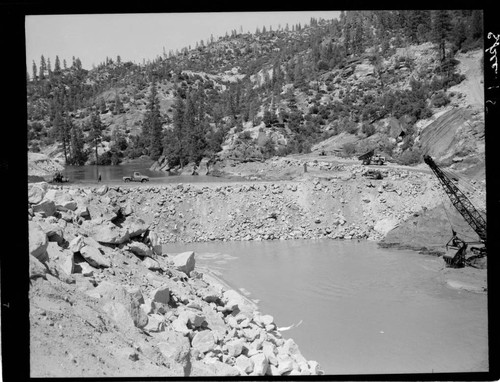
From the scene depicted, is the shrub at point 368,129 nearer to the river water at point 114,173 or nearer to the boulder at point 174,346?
the river water at point 114,173

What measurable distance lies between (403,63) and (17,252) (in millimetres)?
8396

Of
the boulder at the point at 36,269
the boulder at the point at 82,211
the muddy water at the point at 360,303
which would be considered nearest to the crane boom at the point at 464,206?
the muddy water at the point at 360,303

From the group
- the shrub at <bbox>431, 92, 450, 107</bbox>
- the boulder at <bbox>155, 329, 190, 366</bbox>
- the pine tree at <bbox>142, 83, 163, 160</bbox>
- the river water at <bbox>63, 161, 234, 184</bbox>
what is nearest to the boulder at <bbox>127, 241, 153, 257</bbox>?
the boulder at <bbox>155, 329, 190, 366</bbox>

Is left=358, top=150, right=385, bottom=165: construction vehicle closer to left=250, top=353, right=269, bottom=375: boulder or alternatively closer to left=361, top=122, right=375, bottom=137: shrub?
left=361, top=122, right=375, bottom=137: shrub

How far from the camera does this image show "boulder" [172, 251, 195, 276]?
5.37 meters

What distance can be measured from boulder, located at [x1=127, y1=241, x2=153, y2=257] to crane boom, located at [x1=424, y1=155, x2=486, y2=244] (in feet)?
14.6

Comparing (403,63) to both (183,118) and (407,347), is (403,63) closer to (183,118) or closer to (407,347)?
(183,118)

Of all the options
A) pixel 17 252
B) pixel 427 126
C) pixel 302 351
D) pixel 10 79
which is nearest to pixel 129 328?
pixel 17 252

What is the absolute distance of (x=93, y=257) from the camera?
4.44 metres

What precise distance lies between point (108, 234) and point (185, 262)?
1073 millimetres

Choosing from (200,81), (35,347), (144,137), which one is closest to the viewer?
(35,347)

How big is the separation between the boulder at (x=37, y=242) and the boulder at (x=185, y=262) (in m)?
1.70

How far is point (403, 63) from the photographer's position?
9.19 meters

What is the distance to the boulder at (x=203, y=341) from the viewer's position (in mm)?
4117
